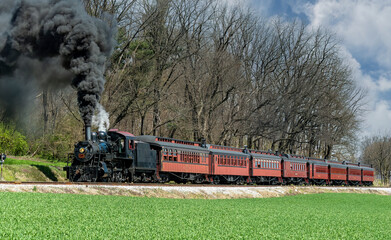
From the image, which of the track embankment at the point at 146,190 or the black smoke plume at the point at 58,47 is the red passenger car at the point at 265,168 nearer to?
the track embankment at the point at 146,190

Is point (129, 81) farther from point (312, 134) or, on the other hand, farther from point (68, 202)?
point (312, 134)

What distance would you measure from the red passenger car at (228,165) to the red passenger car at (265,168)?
82 cm

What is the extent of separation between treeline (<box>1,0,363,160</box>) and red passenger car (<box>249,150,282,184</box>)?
5270mm

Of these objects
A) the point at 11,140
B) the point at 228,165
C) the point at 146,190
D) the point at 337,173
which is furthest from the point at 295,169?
the point at 11,140

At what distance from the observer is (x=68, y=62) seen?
67.4ft

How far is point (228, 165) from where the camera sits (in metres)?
30.2

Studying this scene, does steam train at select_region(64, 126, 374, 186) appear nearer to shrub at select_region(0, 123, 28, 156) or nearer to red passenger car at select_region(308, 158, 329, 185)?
red passenger car at select_region(308, 158, 329, 185)

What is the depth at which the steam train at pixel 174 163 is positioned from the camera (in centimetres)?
1947

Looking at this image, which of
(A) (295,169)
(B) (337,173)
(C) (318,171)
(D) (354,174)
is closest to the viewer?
(A) (295,169)

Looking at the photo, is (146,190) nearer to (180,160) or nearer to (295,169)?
(180,160)

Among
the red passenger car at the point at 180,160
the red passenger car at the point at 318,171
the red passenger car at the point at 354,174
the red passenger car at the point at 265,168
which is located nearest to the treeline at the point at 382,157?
the red passenger car at the point at 354,174

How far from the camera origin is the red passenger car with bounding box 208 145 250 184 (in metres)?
28.8

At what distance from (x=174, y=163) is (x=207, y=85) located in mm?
16693

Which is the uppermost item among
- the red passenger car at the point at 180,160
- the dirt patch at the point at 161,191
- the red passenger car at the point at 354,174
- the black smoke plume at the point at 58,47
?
the black smoke plume at the point at 58,47
